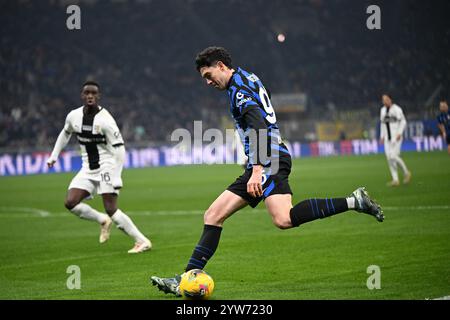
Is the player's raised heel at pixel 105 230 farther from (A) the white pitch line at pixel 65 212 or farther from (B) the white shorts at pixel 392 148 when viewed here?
(B) the white shorts at pixel 392 148

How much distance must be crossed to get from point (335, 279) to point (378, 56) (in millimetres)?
34859

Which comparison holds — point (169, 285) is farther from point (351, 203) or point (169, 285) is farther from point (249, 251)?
point (249, 251)

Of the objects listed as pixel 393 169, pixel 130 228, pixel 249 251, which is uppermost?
pixel 393 169

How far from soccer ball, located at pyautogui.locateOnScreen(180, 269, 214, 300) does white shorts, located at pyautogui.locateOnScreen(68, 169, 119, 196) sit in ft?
15.7

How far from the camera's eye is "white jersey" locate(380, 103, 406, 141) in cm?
2317

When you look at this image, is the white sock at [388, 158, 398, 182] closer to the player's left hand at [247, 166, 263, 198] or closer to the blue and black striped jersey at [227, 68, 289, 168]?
the blue and black striped jersey at [227, 68, 289, 168]

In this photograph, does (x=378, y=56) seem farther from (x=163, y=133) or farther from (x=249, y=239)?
(x=249, y=239)

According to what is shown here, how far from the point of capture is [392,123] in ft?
76.7

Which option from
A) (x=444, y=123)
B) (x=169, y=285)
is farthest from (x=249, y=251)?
(x=444, y=123)

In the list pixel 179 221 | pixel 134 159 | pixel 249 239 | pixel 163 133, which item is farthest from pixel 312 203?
pixel 163 133

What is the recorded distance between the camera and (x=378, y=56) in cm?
4225

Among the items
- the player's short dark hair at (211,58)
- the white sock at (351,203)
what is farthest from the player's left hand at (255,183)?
the player's short dark hair at (211,58)

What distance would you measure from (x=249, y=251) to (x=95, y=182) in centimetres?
285

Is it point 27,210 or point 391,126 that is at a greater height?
point 391,126
